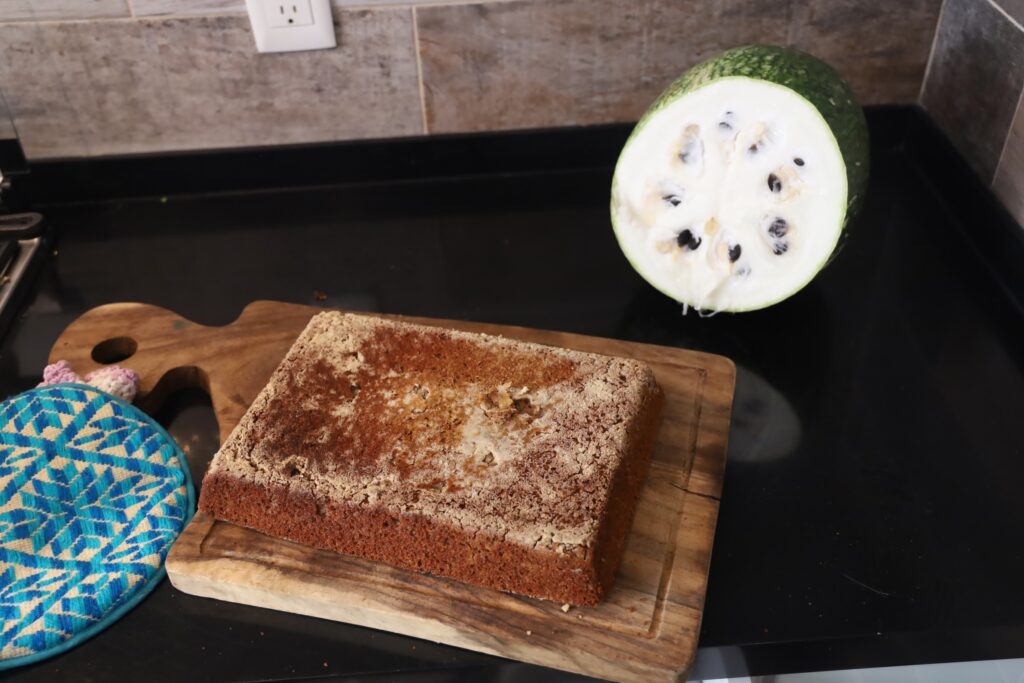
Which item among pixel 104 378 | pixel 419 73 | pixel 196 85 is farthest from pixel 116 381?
pixel 419 73

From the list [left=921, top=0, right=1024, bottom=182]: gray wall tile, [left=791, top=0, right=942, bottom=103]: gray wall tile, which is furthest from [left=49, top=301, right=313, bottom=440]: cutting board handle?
[left=921, top=0, right=1024, bottom=182]: gray wall tile

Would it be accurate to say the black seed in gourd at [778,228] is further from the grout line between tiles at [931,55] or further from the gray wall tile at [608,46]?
the grout line between tiles at [931,55]

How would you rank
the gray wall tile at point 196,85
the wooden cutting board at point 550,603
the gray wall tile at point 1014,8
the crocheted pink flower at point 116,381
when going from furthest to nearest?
the gray wall tile at point 196,85
the gray wall tile at point 1014,8
the crocheted pink flower at point 116,381
the wooden cutting board at point 550,603

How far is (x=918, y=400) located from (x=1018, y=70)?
0.42m

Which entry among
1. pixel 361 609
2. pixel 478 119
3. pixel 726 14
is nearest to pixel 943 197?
pixel 726 14

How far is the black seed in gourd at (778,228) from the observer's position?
38.2 inches

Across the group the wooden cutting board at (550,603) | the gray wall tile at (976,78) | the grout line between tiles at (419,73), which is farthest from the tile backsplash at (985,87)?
the grout line between tiles at (419,73)

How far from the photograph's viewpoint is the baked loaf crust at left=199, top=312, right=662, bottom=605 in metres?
0.75

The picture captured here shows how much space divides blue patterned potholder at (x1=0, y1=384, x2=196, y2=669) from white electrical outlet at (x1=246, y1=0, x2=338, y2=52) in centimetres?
52

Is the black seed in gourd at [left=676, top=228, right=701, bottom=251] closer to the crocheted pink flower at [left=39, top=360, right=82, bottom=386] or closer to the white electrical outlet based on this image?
the white electrical outlet

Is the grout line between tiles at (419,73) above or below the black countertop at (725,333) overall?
above

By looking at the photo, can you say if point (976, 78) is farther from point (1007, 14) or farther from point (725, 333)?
point (725, 333)

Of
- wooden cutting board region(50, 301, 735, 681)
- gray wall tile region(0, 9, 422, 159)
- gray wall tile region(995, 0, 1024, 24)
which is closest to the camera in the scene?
wooden cutting board region(50, 301, 735, 681)

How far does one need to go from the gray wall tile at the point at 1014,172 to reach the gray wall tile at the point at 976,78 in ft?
0.05
